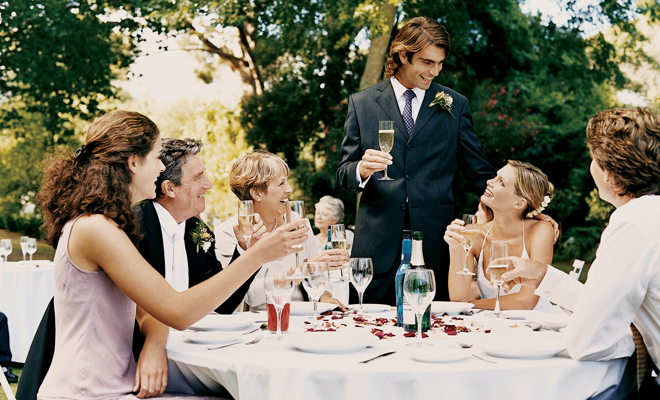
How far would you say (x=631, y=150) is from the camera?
200cm

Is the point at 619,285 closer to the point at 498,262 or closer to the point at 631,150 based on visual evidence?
the point at 631,150

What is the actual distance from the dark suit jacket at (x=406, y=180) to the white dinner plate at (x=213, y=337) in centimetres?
150

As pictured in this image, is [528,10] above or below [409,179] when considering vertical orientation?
above

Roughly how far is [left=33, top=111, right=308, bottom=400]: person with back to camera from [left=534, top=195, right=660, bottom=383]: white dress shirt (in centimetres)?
89

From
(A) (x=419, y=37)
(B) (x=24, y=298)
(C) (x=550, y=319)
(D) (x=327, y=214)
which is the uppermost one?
(A) (x=419, y=37)

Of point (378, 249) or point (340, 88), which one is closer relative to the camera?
point (378, 249)

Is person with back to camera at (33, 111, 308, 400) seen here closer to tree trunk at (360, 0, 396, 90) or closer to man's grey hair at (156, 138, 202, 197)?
man's grey hair at (156, 138, 202, 197)

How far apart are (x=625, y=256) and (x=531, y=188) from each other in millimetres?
1886

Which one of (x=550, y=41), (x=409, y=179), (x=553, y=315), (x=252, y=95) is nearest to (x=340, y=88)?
(x=252, y=95)

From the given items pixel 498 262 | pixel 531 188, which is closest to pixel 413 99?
pixel 531 188

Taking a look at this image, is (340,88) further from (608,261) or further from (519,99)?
(608,261)

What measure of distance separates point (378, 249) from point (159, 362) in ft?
5.76

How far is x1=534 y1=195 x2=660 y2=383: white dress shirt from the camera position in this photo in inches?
71.7

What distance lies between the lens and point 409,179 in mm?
3602
